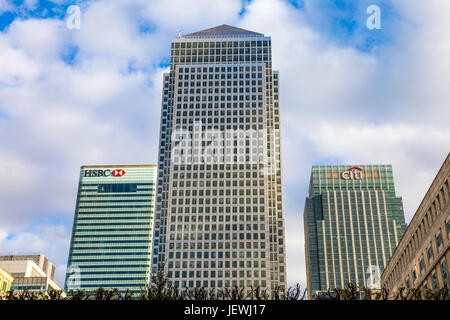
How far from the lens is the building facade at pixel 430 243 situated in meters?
62.8

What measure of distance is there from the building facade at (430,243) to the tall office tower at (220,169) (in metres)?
66.0

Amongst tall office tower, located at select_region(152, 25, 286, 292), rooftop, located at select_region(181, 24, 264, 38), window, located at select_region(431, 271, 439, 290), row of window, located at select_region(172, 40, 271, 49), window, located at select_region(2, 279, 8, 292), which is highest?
rooftop, located at select_region(181, 24, 264, 38)

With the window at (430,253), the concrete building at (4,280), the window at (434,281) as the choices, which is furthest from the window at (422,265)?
the concrete building at (4,280)

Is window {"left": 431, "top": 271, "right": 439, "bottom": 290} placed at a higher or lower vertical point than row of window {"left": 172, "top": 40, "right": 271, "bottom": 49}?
lower

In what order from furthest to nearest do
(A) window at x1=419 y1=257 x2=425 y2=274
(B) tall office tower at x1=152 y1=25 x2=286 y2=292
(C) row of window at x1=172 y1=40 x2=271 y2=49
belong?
(C) row of window at x1=172 y1=40 x2=271 y2=49, (B) tall office tower at x1=152 y1=25 x2=286 y2=292, (A) window at x1=419 y1=257 x2=425 y2=274

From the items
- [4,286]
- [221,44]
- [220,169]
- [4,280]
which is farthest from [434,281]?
[221,44]

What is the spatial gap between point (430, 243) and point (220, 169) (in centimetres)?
9418

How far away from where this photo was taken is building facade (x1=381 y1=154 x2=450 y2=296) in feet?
206

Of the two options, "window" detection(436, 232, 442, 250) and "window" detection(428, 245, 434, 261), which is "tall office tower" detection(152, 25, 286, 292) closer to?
"window" detection(428, 245, 434, 261)

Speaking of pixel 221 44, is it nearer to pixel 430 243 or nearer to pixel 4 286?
pixel 4 286

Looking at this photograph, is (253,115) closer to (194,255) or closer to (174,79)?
(174,79)

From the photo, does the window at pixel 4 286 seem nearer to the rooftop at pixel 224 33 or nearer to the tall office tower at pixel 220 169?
the tall office tower at pixel 220 169

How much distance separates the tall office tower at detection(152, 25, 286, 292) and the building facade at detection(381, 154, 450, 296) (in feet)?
217

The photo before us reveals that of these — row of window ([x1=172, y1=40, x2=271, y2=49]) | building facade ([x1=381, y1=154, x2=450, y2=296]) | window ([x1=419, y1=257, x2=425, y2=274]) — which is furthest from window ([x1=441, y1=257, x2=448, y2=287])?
row of window ([x1=172, y1=40, x2=271, y2=49])
